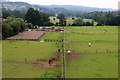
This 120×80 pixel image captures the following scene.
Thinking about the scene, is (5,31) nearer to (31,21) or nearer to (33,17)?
(31,21)

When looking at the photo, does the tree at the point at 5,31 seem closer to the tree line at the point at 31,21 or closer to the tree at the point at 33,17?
the tree line at the point at 31,21

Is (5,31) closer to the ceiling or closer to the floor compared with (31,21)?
closer to the floor

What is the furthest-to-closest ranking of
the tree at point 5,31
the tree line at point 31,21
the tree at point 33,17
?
the tree at point 33,17
the tree line at point 31,21
the tree at point 5,31

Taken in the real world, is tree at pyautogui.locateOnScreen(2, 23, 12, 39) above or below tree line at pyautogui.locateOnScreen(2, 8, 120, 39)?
below

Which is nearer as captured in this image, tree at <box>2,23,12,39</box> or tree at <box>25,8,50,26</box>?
tree at <box>2,23,12,39</box>

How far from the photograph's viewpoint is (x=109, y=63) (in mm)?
22594

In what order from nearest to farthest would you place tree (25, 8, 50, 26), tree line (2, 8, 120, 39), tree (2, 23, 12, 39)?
1. tree (2, 23, 12, 39)
2. tree line (2, 8, 120, 39)
3. tree (25, 8, 50, 26)

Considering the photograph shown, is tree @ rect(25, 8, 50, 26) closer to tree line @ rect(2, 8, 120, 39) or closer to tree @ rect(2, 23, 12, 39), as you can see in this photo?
tree line @ rect(2, 8, 120, 39)

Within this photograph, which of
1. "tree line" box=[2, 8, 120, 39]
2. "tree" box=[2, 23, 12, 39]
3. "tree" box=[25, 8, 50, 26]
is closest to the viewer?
"tree" box=[2, 23, 12, 39]

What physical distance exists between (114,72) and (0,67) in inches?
676

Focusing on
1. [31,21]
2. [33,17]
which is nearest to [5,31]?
[31,21]

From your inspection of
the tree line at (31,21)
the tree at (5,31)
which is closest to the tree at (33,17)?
the tree line at (31,21)

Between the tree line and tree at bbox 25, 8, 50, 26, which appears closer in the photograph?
the tree line

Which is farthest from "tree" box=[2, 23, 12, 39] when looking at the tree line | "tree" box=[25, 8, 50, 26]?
"tree" box=[25, 8, 50, 26]
